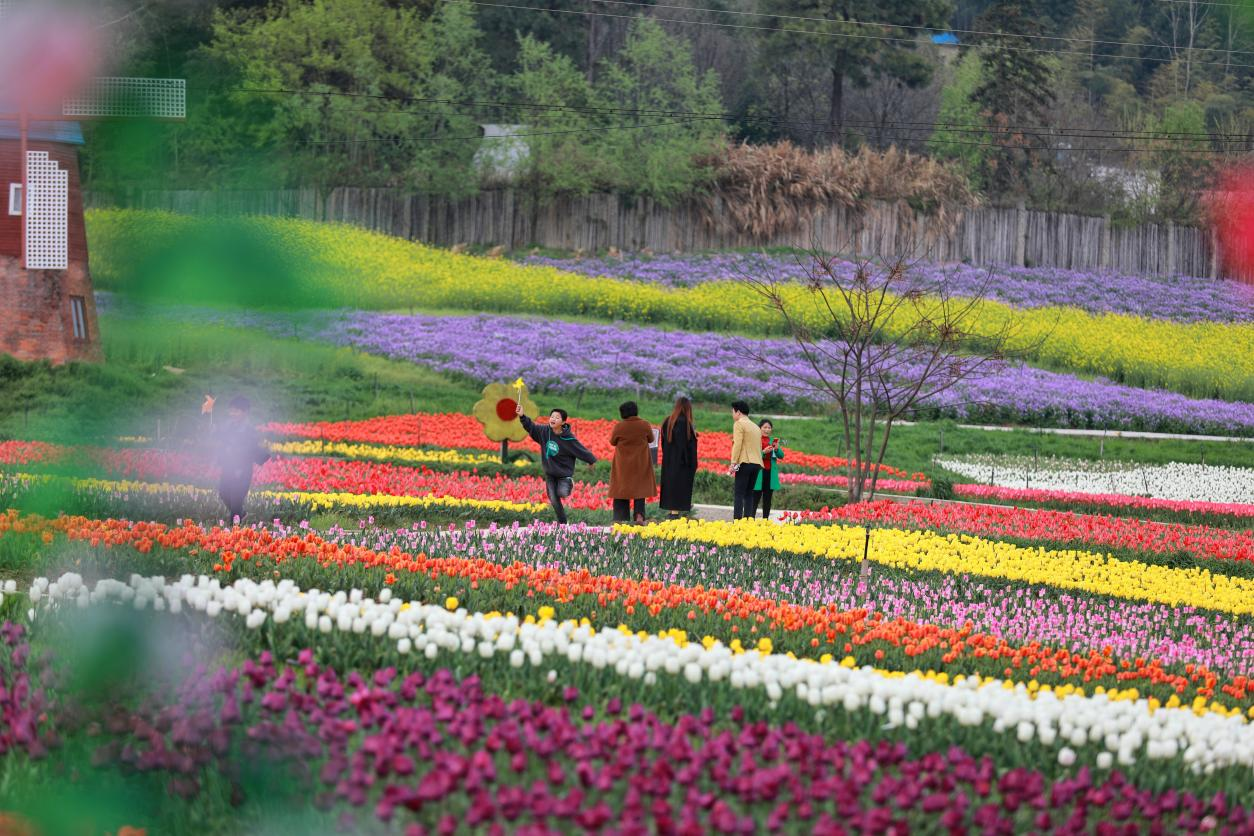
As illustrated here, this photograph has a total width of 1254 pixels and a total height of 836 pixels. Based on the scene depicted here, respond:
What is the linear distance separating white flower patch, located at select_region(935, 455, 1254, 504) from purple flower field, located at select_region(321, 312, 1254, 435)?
429cm

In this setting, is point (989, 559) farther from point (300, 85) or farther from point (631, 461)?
point (300, 85)

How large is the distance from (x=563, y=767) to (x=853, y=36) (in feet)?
147

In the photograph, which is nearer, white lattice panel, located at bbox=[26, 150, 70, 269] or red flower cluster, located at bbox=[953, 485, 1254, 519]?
white lattice panel, located at bbox=[26, 150, 70, 269]

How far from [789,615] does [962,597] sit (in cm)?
301

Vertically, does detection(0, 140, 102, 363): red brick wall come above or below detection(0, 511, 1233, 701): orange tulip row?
above

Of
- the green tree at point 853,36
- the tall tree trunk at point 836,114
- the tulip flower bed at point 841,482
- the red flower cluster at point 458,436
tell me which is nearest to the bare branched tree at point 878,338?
the red flower cluster at point 458,436

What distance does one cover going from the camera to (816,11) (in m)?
47.2

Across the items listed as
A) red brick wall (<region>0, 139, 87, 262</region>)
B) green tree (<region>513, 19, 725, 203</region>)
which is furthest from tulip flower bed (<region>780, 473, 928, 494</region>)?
green tree (<region>513, 19, 725, 203</region>)

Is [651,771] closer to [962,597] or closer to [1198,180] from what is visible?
[962,597]

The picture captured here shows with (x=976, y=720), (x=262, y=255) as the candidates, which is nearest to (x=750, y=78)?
(x=976, y=720)

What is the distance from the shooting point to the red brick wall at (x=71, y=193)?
84.9 inches

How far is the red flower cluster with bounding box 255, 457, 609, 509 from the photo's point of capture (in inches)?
634

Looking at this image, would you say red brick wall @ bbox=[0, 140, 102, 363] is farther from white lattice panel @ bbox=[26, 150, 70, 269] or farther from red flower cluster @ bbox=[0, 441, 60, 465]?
red flower cluster @ bbox=[0, 441, 60, 465]

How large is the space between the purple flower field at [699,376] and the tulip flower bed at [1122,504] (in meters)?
8.81
